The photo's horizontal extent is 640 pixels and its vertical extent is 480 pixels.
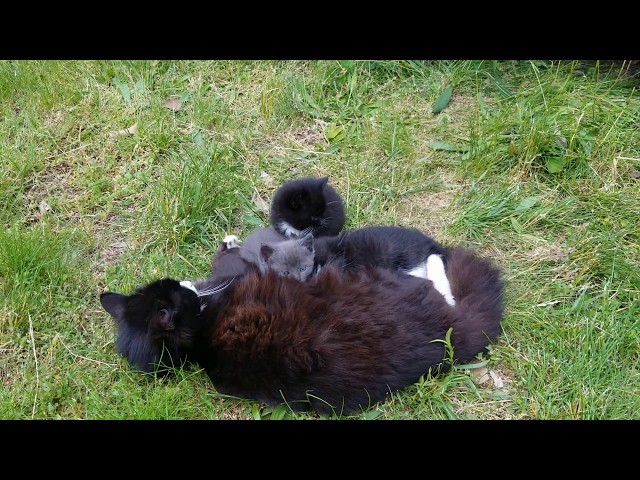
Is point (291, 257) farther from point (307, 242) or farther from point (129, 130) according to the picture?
point (129, 130)

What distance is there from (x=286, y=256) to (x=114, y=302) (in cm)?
108

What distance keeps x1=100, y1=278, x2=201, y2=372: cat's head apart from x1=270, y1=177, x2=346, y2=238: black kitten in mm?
1075

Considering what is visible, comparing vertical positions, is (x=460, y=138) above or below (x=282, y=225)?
above

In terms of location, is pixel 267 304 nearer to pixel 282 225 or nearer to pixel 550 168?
pixel 282 225

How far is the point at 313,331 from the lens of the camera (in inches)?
130

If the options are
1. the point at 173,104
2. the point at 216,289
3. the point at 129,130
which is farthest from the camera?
the point at 173,104

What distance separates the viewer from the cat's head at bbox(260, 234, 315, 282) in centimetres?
398

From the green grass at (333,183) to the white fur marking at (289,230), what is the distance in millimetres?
278

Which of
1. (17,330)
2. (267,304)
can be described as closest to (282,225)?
(267,304)

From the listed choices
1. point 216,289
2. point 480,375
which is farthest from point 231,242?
point 480,375

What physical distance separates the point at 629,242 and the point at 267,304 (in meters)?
2.46

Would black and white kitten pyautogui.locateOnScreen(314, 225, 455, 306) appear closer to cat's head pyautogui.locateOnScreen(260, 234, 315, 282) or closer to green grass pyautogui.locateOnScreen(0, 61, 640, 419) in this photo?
cat's head pyautogui.locateOnScreen(260, 234, 315, 282)

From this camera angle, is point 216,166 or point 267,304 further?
point 216,166

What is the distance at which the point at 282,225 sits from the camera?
14.4ft
